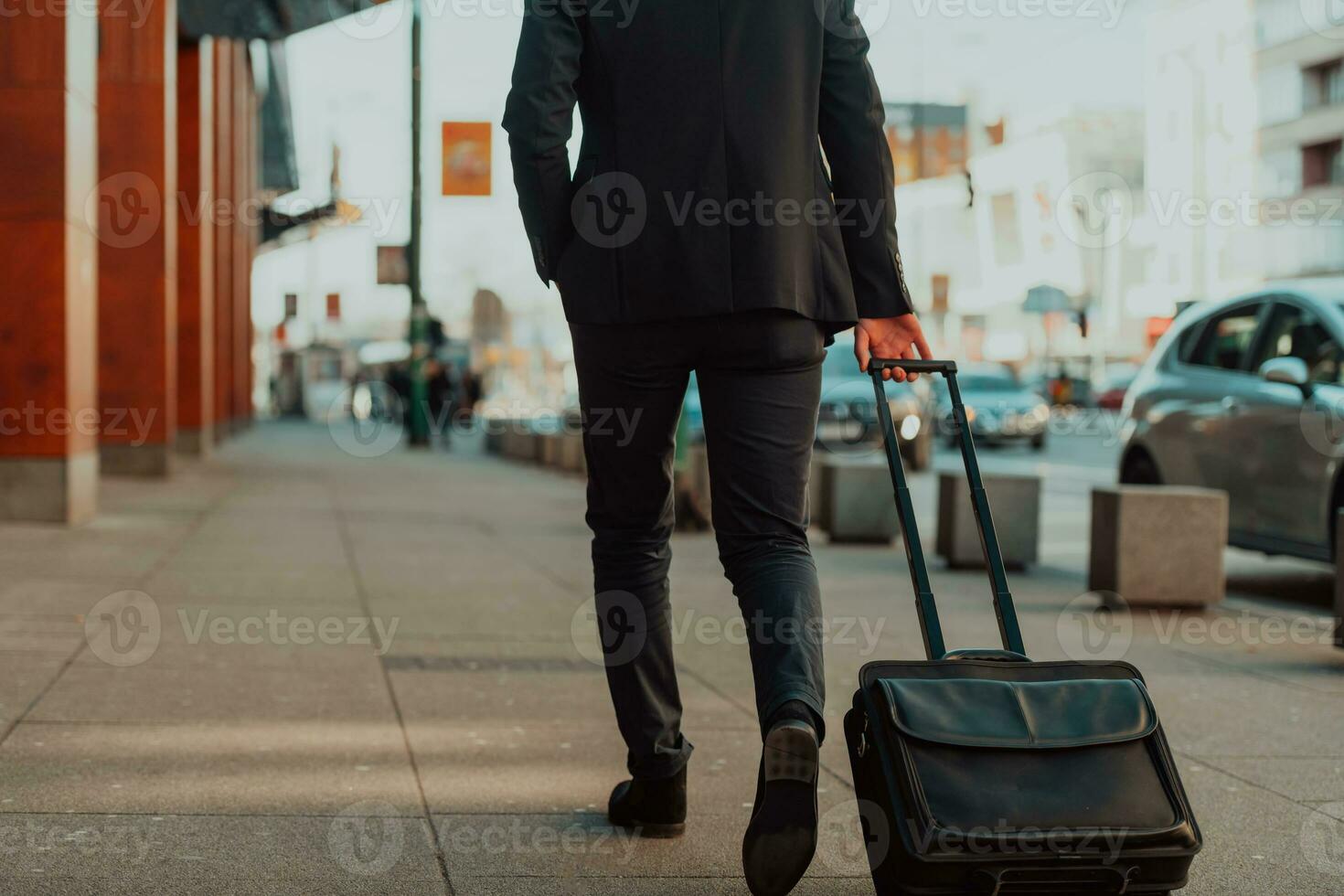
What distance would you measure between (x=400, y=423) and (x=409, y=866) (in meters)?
41.8

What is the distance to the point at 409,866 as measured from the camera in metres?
3.33

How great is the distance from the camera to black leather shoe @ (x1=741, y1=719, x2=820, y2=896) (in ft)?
8.91

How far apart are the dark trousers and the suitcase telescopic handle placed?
161 millimetres

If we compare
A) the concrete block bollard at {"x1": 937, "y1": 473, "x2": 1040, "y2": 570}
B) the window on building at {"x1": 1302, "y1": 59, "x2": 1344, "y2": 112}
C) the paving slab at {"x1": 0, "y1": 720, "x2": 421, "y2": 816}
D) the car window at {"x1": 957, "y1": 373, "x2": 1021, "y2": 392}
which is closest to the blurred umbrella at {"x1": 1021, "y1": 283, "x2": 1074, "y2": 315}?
the window on building at {"x1": 1302, "y1": 59, "x2": 1344, "y2": 112}

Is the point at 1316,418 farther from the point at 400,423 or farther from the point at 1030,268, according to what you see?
the point at 1030,268

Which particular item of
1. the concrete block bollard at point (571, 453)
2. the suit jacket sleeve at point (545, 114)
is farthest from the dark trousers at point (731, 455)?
the concrete block bollard at point (571, 453)

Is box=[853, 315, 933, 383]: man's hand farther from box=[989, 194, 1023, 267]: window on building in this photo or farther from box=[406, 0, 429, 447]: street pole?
box=[989, 194, 1023, 267]: window on building

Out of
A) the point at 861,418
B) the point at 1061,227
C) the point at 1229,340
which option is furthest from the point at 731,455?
the point at 1061,227

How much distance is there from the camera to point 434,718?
4.89 metres

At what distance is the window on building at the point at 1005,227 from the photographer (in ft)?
281

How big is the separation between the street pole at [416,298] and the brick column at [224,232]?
9.79ft

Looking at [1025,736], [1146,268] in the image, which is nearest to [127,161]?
[1025,736]

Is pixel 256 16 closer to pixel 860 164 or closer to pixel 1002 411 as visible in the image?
pixel 1002 411

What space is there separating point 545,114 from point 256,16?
1803 centimetres
